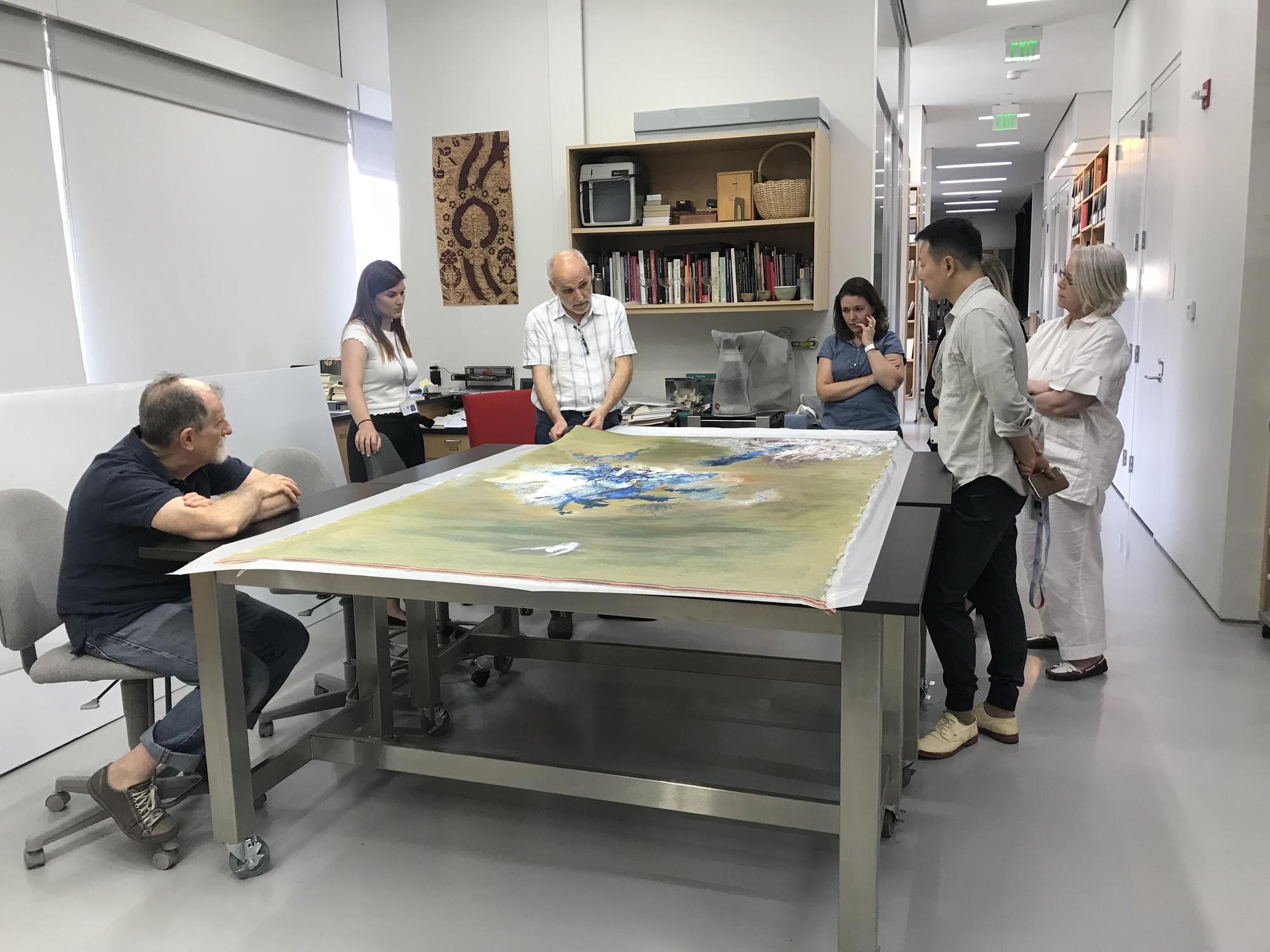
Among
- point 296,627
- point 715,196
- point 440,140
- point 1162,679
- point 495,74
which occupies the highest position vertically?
point 495,74

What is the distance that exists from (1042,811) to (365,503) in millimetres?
2023

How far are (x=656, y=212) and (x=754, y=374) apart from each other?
99 cm

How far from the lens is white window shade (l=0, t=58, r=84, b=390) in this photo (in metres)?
4.22

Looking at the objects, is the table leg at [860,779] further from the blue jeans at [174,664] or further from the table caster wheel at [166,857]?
the table caster wheel at [166,857]

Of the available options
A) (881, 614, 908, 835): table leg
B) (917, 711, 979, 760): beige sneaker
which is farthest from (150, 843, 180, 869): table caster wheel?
(917, 711, 979, 760): beige sneaker

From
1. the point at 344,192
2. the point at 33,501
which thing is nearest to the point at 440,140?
the point at 344,192

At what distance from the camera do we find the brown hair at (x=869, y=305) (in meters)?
4.09

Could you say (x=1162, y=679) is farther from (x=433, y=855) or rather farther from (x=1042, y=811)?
(x=433, y=855)

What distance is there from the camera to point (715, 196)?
17.0 ft

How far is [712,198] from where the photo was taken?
5.19 m

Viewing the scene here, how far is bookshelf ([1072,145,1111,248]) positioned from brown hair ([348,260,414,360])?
6.45 meters

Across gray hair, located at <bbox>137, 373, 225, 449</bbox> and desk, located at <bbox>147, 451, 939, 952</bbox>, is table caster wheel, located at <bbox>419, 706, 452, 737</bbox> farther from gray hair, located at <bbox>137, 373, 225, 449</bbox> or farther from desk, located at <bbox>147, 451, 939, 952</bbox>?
gray hair, located at <bbox>137, 373, 225, 449</bbox>

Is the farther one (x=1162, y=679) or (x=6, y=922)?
(x=1162, y=679)

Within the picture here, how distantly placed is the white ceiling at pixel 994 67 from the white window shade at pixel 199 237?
4.55 metres
